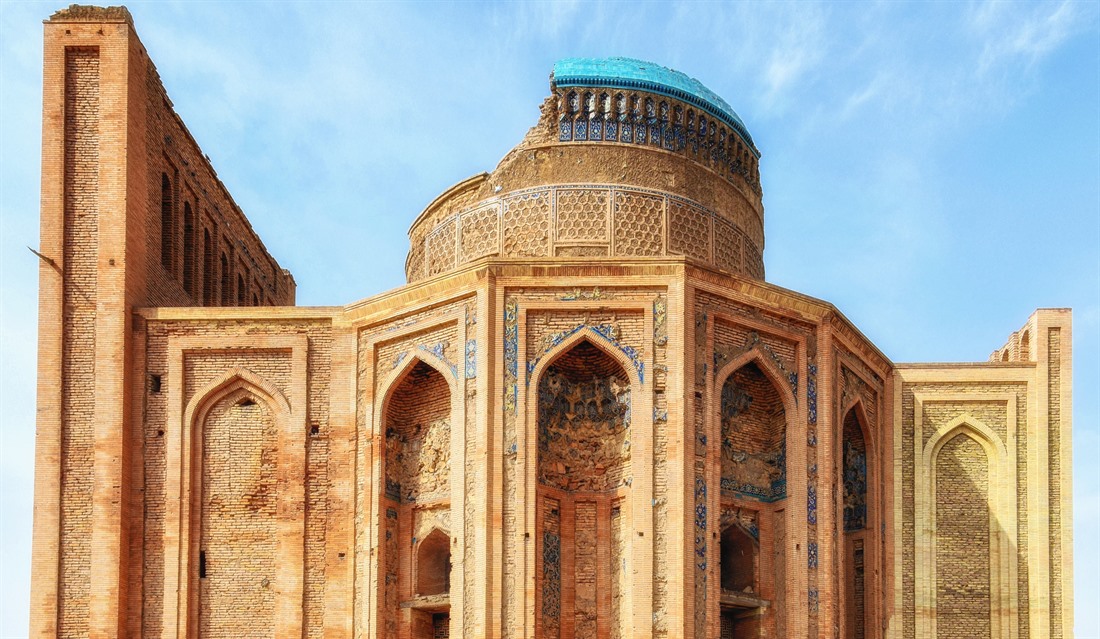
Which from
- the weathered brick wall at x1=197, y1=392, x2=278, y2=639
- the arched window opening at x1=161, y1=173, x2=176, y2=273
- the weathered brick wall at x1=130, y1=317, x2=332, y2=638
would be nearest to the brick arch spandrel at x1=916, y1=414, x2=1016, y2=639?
the weathered brick wall at x1=130, y1=317, x2=332, y2=638

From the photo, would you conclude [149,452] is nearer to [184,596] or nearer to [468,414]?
[184,596]

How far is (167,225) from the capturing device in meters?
21.2

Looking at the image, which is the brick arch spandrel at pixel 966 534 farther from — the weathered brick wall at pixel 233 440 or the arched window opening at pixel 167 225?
the arched window opening at pixel 167 225

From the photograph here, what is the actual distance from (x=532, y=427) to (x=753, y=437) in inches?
108

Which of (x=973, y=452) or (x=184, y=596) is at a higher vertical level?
(x=973, y=452)

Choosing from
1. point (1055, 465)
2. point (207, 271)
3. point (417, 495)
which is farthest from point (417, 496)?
point (1055, 465)

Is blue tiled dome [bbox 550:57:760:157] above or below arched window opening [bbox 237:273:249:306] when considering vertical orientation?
above

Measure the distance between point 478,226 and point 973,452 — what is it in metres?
6.97

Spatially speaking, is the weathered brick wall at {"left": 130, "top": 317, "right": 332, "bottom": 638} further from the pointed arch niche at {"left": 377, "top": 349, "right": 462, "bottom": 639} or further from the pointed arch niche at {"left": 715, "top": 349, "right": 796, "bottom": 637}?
the pointed arch niche at {"left": 715, "top": 349, "right": 796, "bottom": 637}

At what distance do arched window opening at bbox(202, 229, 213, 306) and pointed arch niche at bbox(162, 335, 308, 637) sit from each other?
3633 millimetres

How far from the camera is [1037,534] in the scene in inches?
834

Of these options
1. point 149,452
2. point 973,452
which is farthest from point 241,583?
point 973,452

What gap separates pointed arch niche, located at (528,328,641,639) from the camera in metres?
17.4

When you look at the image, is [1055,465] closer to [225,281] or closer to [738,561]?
[738,561]
